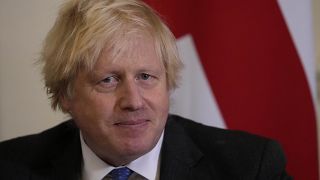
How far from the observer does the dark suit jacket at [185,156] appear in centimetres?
122

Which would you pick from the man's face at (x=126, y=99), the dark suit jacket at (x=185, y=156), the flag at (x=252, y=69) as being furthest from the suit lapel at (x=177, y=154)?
the flag at (x=252, y=69)

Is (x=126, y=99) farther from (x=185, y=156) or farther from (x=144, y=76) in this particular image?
(x=185, y=156)

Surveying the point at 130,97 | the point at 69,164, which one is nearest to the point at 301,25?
the point at 130,97

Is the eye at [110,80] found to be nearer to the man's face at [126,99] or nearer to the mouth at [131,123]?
the man's face at [126,99]

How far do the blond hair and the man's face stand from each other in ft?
0.09

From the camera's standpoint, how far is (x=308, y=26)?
4.77 feet

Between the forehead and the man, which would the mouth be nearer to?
the man

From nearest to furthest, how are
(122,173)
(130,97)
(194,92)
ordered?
(130,97) → (122,173) → (194,92)

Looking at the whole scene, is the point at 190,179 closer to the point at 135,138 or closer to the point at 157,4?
the point at 135,138

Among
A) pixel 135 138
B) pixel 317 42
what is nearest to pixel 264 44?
pixel 317 42

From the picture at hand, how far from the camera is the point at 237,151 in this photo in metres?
1.27

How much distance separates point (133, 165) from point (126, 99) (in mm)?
236

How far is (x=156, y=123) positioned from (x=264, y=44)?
545mm

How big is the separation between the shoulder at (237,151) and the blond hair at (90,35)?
0.70 feet
